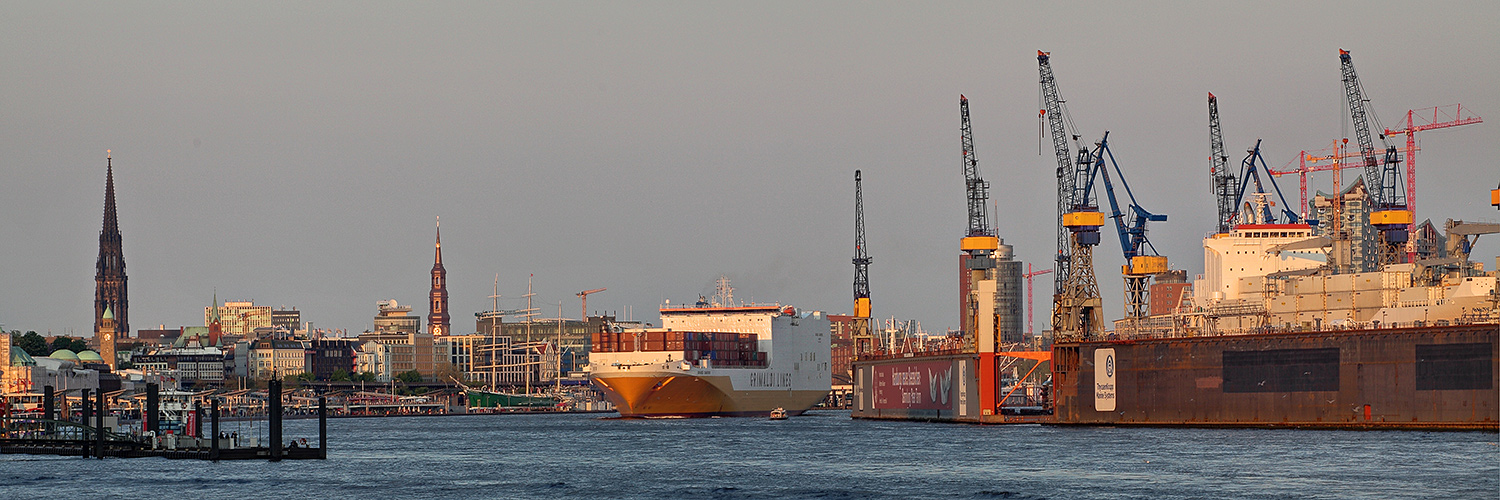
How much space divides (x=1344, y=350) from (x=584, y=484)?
141 ft

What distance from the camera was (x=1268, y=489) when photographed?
6844cm

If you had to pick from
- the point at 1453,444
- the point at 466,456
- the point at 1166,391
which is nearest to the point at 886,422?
the point at 1166,391

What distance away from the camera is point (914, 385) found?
13562 centimetres

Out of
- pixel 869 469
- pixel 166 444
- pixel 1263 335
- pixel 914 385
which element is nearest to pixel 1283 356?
pixel 1263 335

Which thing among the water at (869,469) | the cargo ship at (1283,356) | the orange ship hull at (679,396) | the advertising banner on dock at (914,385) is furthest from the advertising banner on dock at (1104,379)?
the orange ship hull at (679,396)

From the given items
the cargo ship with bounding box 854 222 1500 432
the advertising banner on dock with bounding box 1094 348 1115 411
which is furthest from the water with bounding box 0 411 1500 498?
the advertising banner on dock with bounding box 1094 348 1115 411

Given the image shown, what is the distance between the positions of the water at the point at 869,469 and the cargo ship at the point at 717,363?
133 feet

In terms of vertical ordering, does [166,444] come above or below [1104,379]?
below

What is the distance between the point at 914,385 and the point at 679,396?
26.9m

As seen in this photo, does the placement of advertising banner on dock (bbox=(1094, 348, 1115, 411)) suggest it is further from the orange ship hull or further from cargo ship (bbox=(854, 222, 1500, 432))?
the orange ship hull

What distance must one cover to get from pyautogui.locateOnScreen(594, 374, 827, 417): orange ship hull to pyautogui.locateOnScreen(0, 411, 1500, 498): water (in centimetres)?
4039

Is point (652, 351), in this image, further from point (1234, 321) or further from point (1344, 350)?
point (1344, 350)

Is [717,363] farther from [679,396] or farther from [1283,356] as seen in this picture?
[1283,356]

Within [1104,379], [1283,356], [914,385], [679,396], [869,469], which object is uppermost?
[1283,356]
